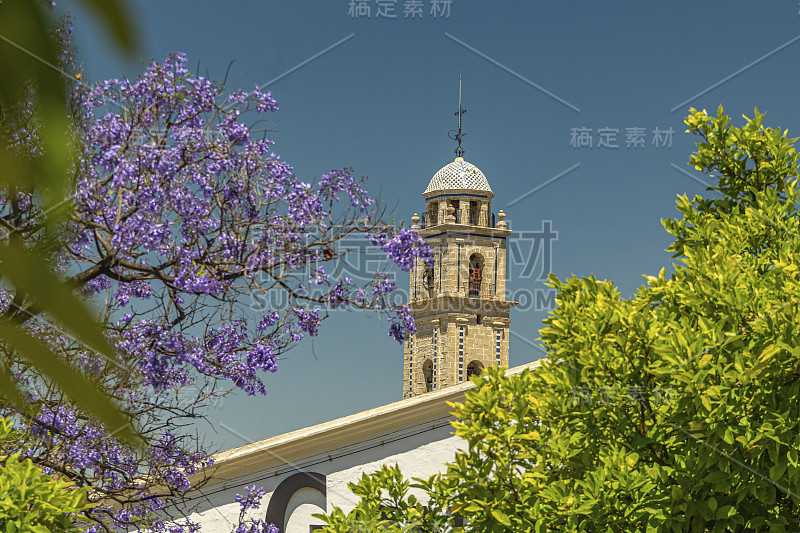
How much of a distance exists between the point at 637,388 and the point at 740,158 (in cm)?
304

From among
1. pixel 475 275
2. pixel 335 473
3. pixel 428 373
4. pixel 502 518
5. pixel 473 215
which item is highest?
pixel 473 215

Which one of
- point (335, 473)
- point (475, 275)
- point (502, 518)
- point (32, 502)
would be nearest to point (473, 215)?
point (475, 275)

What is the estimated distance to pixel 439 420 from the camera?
62.1 feet

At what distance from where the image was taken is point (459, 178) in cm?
6341

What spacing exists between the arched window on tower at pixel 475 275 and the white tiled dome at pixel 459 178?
5.09 meters

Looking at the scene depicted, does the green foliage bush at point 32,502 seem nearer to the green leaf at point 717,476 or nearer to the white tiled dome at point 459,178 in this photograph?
the green leaf at point 717,476

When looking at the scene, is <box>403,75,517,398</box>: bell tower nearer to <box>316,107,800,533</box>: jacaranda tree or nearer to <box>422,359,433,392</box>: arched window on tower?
<box>422,359,433,392</box>: arched window on tower

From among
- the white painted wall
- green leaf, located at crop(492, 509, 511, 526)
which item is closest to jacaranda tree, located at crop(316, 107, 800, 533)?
green leaf, located at crop(492, 509, 511, 526)

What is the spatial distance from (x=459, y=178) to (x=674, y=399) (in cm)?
5613

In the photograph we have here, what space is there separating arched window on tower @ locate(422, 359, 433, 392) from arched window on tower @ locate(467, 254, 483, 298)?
5840 millimetres

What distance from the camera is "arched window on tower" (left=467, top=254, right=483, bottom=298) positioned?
64625mm

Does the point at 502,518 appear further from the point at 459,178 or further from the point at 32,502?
the point at 459,178

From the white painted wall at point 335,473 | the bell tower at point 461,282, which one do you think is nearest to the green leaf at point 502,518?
the white painted wall at point 335,473

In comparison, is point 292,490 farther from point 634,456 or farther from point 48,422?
point 634,456
